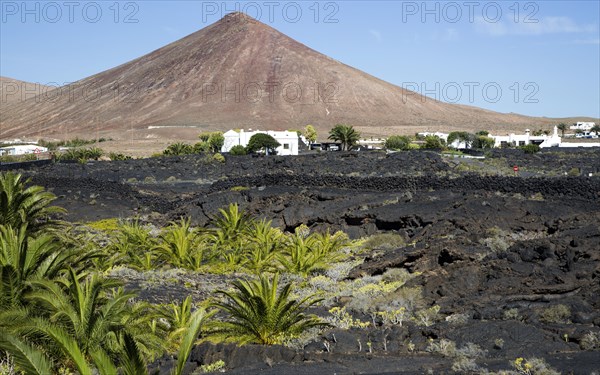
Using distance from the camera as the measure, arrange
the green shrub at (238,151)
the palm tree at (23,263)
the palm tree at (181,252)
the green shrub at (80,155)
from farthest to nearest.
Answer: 1. the green shrub at (238,151)
2. the green shrub at (80,155)
3. the palm tree at (181,252)
4. the palm tree at (23,263)

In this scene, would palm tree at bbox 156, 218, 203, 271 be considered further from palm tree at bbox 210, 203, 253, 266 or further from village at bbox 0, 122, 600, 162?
village at bbox 0, 122, 600, 162

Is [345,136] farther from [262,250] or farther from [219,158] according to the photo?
[262,250]

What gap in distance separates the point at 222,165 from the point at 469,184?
28.7 meters

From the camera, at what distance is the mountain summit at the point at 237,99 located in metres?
149

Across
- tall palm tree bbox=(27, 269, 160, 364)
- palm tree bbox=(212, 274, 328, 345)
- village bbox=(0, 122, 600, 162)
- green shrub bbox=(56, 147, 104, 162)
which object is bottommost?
palm tree bbox=(212, 274, 328, 345)

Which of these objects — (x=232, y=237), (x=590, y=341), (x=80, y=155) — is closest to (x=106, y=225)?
(x=232, y=237)

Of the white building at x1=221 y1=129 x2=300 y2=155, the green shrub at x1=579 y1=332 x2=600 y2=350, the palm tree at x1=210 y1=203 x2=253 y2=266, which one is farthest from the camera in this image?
the white building at x1=221 y1=129 x2=300 y2=155

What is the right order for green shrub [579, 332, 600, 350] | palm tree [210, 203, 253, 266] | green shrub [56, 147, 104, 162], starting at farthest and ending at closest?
green shrub [56, 147, 104, 162], palm tree [210, 203, 253, 266], green shrub [579, 332, 600, 350]

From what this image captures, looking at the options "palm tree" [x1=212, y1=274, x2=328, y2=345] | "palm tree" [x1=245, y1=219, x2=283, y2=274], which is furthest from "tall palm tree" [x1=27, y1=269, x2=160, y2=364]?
"palm tree" [x1=245, y1=219, x2=283, y2=274]

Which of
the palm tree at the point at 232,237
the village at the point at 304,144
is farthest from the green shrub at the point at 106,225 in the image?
the village at the point at 304,144

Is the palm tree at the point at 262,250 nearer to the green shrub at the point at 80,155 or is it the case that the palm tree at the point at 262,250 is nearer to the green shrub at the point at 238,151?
the green shrub at the point at 238,151

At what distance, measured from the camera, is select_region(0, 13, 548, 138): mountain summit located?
148625 millimetres

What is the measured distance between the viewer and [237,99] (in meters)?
159

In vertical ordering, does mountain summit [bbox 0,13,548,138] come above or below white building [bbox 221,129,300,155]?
above
